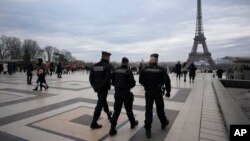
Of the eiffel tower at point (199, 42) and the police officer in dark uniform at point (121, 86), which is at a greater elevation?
the eiffel tower at point (199, 42)

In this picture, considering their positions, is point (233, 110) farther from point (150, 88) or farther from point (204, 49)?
point (204, 49)

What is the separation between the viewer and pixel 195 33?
7588 centimetres

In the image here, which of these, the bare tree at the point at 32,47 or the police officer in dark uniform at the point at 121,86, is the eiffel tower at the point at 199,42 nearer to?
the bare tree at the point at 32,47

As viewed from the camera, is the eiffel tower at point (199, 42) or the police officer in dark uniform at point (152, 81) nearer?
the police officer in dark uniform at point (152, 81)

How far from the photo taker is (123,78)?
508 centimetres

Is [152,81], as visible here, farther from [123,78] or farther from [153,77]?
[123,78]

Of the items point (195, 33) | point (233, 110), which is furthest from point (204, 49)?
point (233, 110)

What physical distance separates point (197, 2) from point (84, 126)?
75862mm

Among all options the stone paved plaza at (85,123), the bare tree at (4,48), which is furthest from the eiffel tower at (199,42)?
the stone paved plaza at (85,123)

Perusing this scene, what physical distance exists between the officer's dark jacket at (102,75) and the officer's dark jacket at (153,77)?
2.86 feet

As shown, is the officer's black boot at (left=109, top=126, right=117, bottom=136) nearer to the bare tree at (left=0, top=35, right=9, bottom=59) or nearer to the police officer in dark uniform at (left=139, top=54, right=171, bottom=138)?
the police officer in dark uniform at (left=139, top=54, right=171, bottom=138)

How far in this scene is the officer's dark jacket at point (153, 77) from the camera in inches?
200

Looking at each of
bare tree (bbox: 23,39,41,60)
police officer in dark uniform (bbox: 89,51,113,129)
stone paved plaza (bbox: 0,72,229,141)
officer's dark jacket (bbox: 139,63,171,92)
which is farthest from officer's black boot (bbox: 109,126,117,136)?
bare tree (bbox: 23,39,41,60)

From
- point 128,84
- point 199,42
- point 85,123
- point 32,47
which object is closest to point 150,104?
point 128,84
